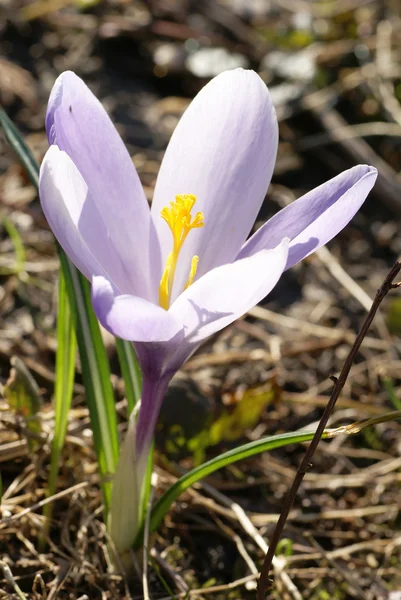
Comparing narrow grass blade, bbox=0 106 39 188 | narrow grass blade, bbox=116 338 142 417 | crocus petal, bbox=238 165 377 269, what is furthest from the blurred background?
crocus petal, bbox=238 165 377 269

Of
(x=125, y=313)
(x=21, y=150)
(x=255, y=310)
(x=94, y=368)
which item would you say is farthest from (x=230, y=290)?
(x=255, y=310)

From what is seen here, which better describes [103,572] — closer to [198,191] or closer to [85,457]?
[85,457]

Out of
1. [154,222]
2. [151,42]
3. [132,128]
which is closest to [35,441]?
[154,222]

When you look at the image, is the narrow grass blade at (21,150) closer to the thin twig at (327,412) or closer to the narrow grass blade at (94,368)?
the narrow grass blade at (94,368)

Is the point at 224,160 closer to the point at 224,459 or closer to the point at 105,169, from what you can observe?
the point at 105,169

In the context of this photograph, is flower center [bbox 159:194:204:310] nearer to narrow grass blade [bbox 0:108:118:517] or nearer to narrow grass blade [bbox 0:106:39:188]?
narrow grass blade [bbox 0:108:118:517]

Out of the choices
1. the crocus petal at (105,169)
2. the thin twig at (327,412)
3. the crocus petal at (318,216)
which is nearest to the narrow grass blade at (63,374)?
the crocus petal at (105,169)
